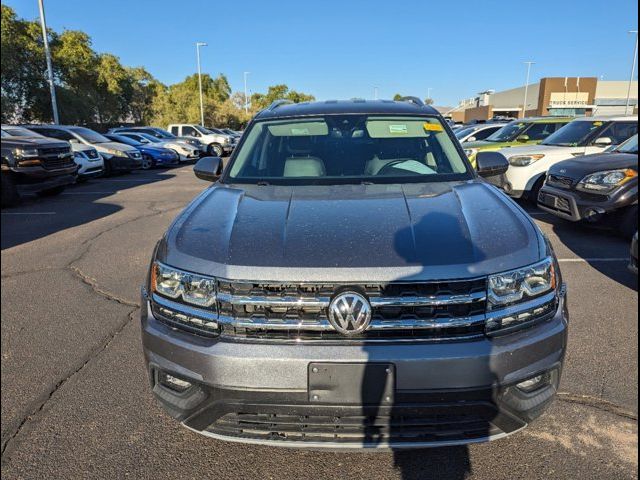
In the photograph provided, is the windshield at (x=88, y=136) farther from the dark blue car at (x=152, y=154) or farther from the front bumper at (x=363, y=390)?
the front bumper at (x=363, y=390)

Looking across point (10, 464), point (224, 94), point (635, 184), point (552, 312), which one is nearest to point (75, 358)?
point (10, 464)

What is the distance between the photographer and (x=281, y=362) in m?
1.75

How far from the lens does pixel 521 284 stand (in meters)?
1.88

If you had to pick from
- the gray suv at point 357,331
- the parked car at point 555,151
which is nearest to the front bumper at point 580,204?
the parked car at point 555,151

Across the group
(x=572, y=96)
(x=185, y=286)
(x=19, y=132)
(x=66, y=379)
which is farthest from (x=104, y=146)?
(x=572, y=96)

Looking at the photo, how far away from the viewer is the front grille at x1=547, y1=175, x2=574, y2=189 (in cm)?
665

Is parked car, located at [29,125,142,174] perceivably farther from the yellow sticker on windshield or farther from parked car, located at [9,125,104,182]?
the yellow sticker on windshield

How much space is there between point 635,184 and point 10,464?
23.2 ft

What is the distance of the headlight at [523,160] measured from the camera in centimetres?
845

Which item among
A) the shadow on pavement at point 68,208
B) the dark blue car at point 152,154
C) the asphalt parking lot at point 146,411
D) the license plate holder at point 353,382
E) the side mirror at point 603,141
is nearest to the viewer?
the license plate holder at point 353,382

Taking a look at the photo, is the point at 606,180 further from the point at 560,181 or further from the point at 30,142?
the point at 30,142

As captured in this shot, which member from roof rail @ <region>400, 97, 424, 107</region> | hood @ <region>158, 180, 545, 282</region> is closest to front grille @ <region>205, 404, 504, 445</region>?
hood @ <region>158, 180, 545, 282</region>

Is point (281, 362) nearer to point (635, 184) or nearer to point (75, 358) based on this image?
point (75, 358)

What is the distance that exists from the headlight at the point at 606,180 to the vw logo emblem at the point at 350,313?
582 centimetres
